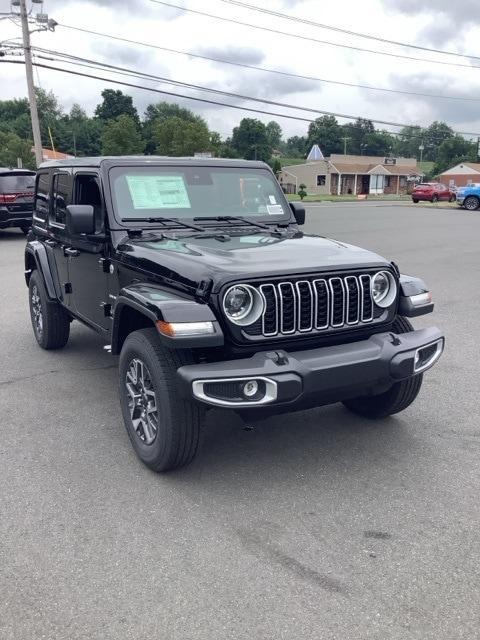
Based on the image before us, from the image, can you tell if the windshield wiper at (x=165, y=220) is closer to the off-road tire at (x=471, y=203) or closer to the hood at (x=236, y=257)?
the hood at (x=236, y=257)

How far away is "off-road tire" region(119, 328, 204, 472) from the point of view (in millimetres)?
3471

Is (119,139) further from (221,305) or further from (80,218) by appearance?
(221,305)

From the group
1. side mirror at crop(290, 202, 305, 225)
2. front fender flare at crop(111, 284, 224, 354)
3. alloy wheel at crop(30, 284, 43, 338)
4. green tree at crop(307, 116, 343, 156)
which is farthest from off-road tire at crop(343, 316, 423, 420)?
green tree at crop(307, 116, 343, 156)

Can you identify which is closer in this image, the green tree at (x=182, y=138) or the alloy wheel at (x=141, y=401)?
the alloy wheel at (x=141, y=401)

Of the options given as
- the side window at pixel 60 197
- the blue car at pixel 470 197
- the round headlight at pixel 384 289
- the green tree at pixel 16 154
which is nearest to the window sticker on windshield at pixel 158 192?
the side window at pixel 60 197

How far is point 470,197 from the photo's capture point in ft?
103

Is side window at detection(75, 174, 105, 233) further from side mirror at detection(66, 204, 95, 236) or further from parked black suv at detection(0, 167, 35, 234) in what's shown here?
parked black suv at detection(0, 167, 35, 234)

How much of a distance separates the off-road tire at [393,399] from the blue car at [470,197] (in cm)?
2948

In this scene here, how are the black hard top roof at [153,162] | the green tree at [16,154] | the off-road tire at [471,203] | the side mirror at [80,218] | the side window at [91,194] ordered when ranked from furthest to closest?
the green tree at [16,154] < the off-road tire at [471,203] < the black hard top roof at [153,162] < the side window at [91,194] < the side mirror at [80,218]

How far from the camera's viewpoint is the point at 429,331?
3.97m

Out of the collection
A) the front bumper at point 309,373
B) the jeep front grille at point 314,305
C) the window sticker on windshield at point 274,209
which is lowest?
the front bumper at point 309,373

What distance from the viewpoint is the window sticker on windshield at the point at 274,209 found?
5172 millimetres

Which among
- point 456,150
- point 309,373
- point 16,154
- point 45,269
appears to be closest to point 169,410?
point 309,373

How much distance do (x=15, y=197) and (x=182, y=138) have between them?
1600 inches
